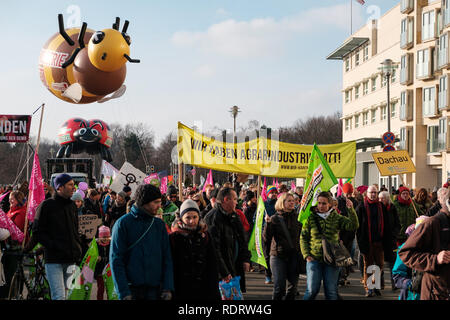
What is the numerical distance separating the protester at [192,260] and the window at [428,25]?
133 ft

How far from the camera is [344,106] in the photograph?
64688 mm

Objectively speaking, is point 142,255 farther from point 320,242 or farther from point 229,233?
point 320,242

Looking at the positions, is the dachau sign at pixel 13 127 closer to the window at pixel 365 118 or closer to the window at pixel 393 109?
the window at pixel 393 109

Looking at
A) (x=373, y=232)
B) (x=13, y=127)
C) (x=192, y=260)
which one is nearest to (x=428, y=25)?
(x=13, y=127)

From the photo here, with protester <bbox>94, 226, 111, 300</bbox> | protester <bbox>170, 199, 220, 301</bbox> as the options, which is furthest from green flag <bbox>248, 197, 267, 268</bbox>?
protester <bbox>170, 199, 220, 301</bbox>

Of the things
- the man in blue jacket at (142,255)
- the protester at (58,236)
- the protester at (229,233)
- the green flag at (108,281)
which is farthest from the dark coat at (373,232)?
the man in blue jacket at (142,255)

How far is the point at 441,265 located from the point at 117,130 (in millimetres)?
110732

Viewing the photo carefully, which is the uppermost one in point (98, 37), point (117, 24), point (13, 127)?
point (117, 24)

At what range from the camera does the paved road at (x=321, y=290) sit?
10.2 metres

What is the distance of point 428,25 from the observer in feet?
141

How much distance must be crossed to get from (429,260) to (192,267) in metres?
2.11

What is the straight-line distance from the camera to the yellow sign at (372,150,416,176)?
14178 mm

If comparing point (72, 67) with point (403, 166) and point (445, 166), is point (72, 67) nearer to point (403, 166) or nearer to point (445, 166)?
point (403, 166)
